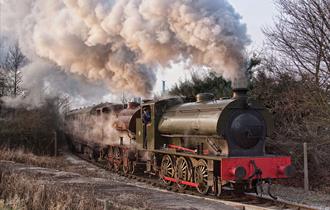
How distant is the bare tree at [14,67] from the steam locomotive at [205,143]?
14.8 metres

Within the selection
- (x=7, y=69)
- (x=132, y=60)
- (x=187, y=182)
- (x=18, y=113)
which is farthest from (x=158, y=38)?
(x=7, y=69)

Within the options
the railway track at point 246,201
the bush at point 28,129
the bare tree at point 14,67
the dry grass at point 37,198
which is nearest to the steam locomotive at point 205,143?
the railway track at point 246,201

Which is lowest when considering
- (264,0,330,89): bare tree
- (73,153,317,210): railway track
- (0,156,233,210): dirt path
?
(73,153,317,210): railway track

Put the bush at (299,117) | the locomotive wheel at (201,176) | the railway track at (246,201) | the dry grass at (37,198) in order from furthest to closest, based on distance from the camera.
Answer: the bush at (299,117)
the locomotive wheel at (201,176)
the railway track at (246,201)
the dry grass at (37,198)

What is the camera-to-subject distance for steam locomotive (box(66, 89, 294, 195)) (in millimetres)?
10984

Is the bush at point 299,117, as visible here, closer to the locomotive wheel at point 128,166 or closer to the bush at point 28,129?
the locomotive wheel at point 128,166

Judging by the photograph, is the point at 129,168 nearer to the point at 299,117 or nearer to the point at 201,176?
the point at 201,176

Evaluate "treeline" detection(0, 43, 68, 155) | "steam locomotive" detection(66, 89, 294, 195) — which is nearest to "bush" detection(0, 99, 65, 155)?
"treeline" detection(0, 43, 68, 155)

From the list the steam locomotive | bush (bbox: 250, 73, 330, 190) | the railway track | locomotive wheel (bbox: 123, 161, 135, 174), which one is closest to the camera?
the railway track

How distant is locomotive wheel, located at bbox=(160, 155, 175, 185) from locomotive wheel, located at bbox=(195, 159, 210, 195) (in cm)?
129

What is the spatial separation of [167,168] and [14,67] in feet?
62.7

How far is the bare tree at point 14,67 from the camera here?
28750 mm

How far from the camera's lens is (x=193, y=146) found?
41.2 feet

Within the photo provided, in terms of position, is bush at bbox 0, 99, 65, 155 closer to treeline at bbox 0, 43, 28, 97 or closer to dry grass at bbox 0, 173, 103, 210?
treeline at bbox 0, 43, 28, 97
